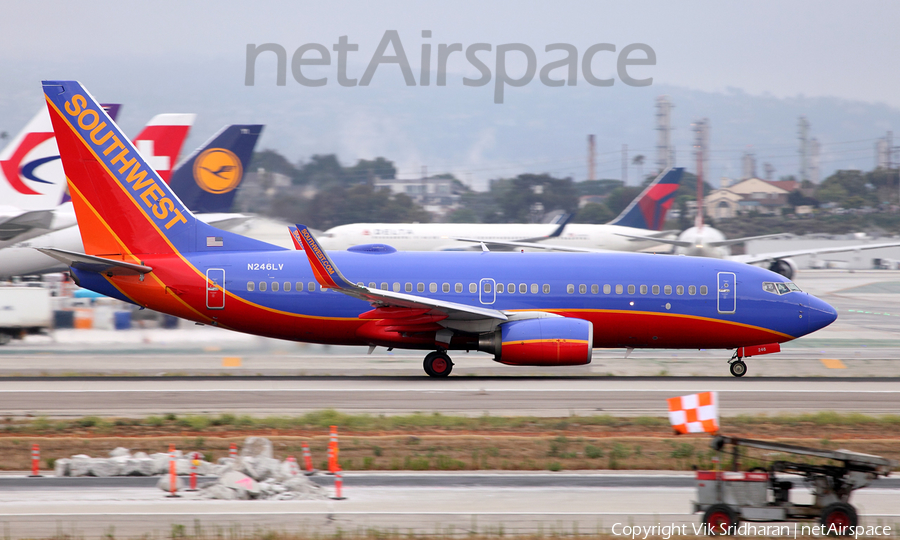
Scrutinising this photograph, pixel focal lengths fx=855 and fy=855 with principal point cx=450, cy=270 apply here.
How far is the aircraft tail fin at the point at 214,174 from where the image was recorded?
1624 inches

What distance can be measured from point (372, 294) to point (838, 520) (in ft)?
47.1

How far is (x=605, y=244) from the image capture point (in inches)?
2227

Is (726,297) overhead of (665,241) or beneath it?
beneath

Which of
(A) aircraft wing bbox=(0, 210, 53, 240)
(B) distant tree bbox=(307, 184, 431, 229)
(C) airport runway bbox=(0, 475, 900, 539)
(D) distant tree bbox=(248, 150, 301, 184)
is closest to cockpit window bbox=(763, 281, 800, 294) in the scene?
(C) airport runway bbox=(0, 475, 900, 539)

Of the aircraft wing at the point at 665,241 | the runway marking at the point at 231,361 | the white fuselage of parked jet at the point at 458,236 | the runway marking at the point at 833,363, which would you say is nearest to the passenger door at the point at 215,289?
the runway marking at the point at 231,361

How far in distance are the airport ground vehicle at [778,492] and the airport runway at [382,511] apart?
1.78 feet

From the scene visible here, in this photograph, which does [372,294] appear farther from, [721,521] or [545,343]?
[721,521]

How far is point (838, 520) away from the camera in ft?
32.5

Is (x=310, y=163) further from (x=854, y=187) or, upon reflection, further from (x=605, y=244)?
(x=854, y=187)

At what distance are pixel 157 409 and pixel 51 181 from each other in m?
27.8

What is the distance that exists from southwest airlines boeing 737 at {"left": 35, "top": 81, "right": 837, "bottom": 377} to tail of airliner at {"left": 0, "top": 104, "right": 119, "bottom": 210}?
65.5ft

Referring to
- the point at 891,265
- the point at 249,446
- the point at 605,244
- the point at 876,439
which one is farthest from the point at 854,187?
the point at 249,446

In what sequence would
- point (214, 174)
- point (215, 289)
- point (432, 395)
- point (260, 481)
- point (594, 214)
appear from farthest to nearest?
point (594, 214)
point (214, 174)
point (215, 289)
point (432, 395)
point (260, 481)

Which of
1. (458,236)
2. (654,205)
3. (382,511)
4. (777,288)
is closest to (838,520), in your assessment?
(382,511)
